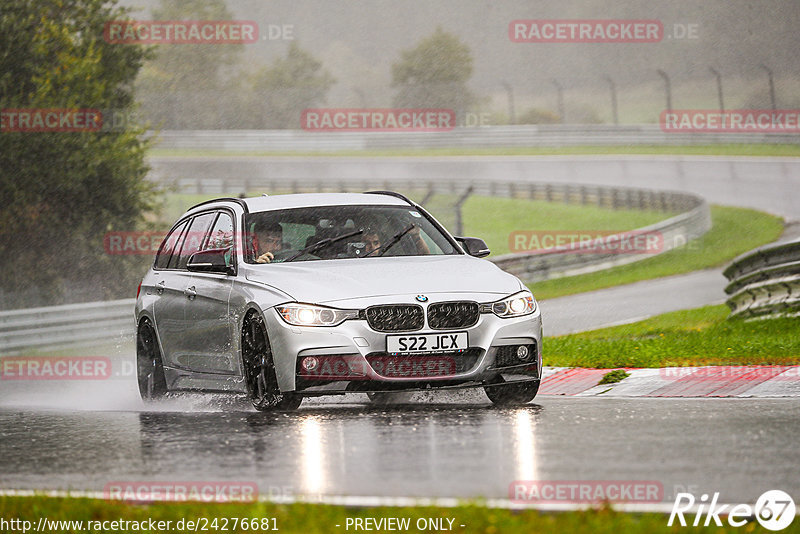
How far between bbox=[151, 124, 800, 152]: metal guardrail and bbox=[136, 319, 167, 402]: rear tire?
1859 inches

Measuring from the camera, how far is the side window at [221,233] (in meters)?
11.2

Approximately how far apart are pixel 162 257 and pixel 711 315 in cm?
1206

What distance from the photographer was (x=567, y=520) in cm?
552

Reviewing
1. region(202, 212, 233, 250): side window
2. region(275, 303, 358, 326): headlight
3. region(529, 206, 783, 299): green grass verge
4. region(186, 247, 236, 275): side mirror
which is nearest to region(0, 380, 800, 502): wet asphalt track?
region(275, 303, 358, 326): headlight

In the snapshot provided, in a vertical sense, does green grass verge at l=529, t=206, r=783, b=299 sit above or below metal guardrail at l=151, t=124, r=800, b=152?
below

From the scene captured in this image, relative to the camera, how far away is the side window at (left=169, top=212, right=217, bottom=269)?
38.9 feet

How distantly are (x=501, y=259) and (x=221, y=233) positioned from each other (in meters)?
19.0

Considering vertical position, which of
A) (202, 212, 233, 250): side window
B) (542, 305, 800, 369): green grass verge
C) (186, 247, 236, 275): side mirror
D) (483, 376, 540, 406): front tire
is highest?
(202, 212, 233, 250): side window

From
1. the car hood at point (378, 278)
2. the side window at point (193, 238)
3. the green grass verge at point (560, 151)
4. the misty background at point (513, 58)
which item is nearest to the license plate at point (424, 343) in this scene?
the car hood at point (378, 278)

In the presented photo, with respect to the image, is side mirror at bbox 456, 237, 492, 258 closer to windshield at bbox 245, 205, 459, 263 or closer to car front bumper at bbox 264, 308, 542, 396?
windshield at bbox 245, 205, 459, 263

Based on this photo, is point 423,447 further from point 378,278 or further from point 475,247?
point 475,247

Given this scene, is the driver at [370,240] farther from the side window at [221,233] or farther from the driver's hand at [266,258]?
the side window at [221,233]

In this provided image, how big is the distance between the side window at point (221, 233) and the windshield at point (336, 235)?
A: 28cm

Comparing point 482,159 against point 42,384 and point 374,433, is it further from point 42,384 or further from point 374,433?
point 374,433
